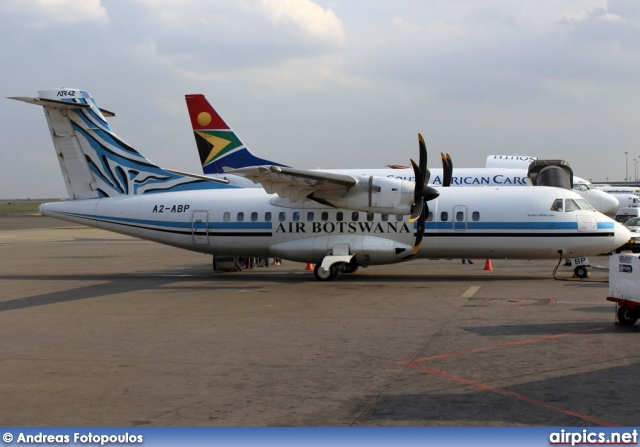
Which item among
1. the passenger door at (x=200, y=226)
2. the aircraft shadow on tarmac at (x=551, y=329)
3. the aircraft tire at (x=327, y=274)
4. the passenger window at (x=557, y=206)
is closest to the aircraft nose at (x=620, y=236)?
the passenger window at (x=557, y=206)

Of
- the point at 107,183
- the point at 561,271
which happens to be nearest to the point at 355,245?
the point at 561,271

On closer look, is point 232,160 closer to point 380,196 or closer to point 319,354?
point 380,196

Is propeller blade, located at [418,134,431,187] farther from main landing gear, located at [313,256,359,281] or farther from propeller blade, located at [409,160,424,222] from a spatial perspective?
main landing gear, located at [313,256,359,281]

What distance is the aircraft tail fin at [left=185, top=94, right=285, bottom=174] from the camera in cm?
3584

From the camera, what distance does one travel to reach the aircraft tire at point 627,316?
13102 millimetres

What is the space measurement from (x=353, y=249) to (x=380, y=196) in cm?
210

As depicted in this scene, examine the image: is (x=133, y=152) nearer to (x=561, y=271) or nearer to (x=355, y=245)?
(x=355, y=245)

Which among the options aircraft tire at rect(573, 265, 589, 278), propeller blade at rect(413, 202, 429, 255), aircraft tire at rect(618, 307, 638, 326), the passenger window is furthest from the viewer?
aircraft tire at rect(573, 265, 589, 278)

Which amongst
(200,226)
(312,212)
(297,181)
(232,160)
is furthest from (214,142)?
(297,181)

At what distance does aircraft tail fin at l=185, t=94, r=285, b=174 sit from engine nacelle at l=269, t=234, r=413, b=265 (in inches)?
547

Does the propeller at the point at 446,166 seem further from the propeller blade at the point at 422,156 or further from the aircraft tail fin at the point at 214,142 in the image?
the aircraft tail fin at the point at 214,142

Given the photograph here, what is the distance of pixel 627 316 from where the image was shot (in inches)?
519

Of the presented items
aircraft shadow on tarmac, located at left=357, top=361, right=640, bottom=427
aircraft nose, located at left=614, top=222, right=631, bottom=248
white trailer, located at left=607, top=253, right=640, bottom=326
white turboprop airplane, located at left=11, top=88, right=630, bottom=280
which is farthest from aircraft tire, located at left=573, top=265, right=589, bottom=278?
aircraft shadow on tarmac, located at left=357, top=361, right=640, bottom=427

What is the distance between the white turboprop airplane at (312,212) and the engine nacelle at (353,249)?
0.03m
